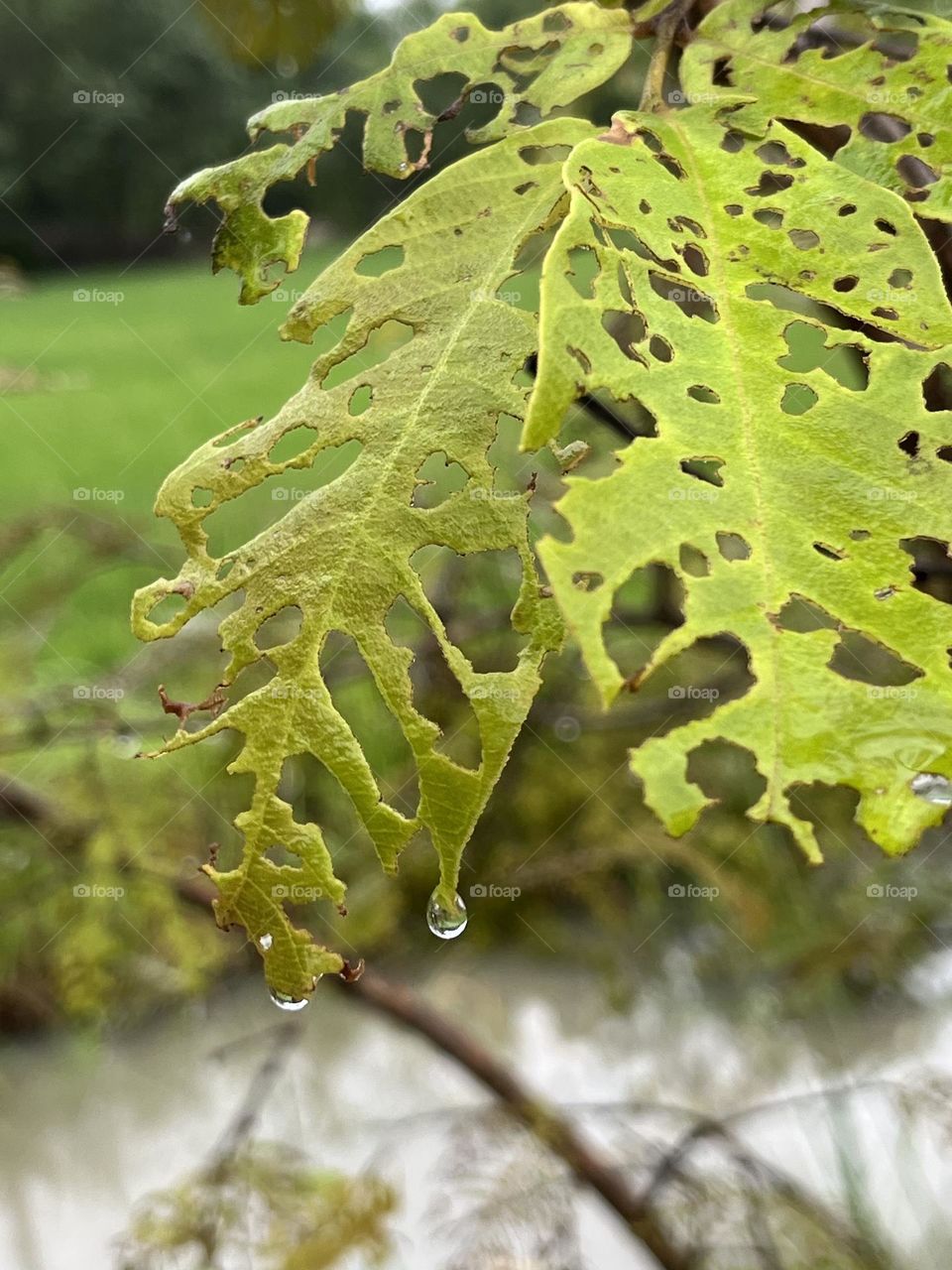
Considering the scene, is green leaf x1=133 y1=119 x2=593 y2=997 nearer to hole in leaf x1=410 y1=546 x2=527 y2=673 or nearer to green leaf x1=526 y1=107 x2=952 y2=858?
green leaf x1=526 y1=107 x2=952 y2=858

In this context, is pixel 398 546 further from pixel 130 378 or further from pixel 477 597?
pixel 130 378

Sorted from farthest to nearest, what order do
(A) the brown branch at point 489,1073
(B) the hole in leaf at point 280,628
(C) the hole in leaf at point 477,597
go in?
1. (B) the hole in leaf at point 280,628
2. (C) the hole in leaf at point 477,597
3. (A) the brown branch at point 489,1073

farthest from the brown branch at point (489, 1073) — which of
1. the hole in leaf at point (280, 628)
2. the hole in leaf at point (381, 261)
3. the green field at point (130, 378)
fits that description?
the green field at point (130, 378)

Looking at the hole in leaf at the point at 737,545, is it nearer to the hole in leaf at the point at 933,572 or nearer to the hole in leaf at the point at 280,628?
the hole in leaf at the point at 933,572

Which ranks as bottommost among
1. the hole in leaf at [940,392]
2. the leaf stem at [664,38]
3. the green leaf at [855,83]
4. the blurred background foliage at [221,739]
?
the blurred background foliage at [221,739]

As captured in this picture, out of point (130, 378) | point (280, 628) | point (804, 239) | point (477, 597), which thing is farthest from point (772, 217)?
point (130, 378)

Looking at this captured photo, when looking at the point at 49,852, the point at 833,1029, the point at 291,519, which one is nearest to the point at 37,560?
the point at 49,852
